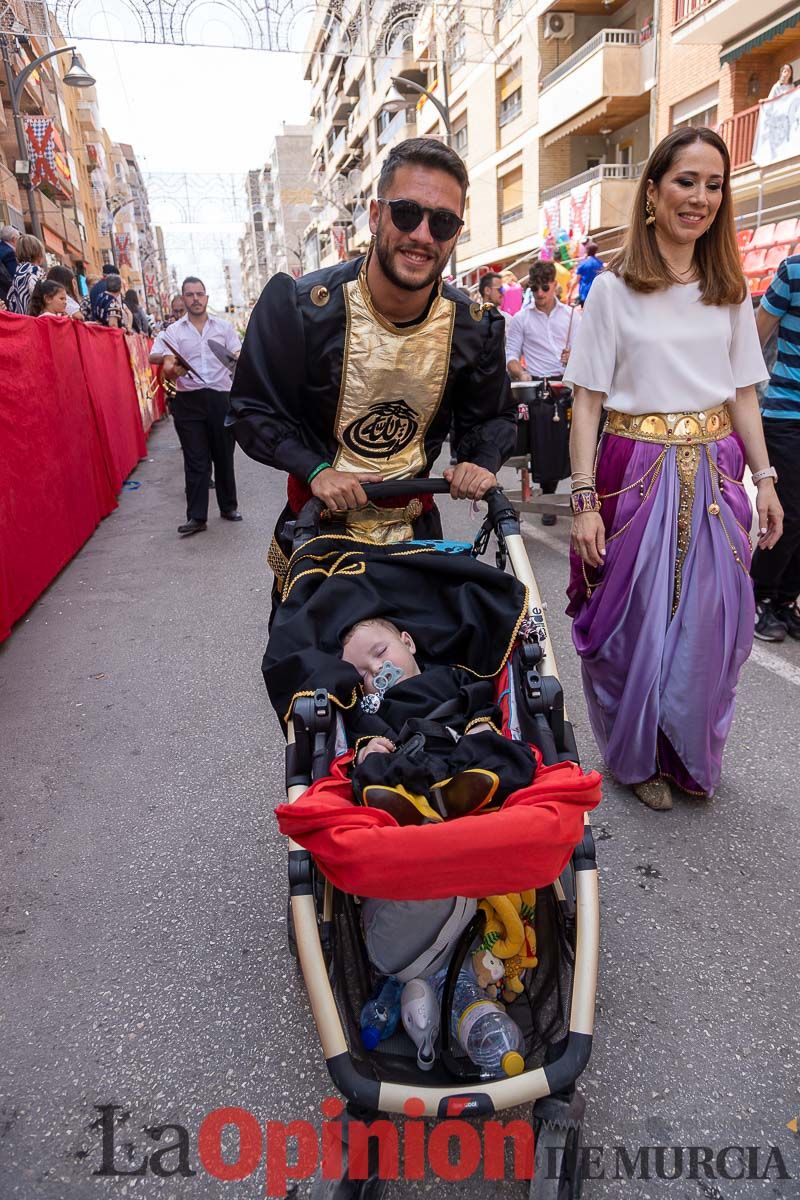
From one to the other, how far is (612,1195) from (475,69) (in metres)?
32.2

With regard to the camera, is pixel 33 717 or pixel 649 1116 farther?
pixel 33 717

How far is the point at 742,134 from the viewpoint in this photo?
15.6 metres

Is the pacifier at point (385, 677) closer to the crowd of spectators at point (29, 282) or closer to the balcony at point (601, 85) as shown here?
the crowd of spectators at point (29, 282)

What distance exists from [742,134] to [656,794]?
16854 millimetres

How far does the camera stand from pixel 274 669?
199cm

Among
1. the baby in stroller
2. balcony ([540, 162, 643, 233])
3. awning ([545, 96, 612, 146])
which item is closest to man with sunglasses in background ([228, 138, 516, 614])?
the baby in stroller

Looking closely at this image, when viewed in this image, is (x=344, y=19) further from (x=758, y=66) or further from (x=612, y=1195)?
(x=612, y=1195)

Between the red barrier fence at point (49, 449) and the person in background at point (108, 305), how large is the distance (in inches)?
146

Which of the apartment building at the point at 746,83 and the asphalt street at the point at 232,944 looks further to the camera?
the apartment building at the point at 746,83

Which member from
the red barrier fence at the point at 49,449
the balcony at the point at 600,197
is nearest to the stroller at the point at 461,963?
the red barrier fence at the point at 49,449

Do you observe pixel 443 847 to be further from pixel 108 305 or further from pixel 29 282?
pixel 108 305

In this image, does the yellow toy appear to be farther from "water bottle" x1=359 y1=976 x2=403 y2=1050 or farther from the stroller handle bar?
the stroller handle bar

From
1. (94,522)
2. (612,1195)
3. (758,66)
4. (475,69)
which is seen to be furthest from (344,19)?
(612,1195)

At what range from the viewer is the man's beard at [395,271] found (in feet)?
7.32
